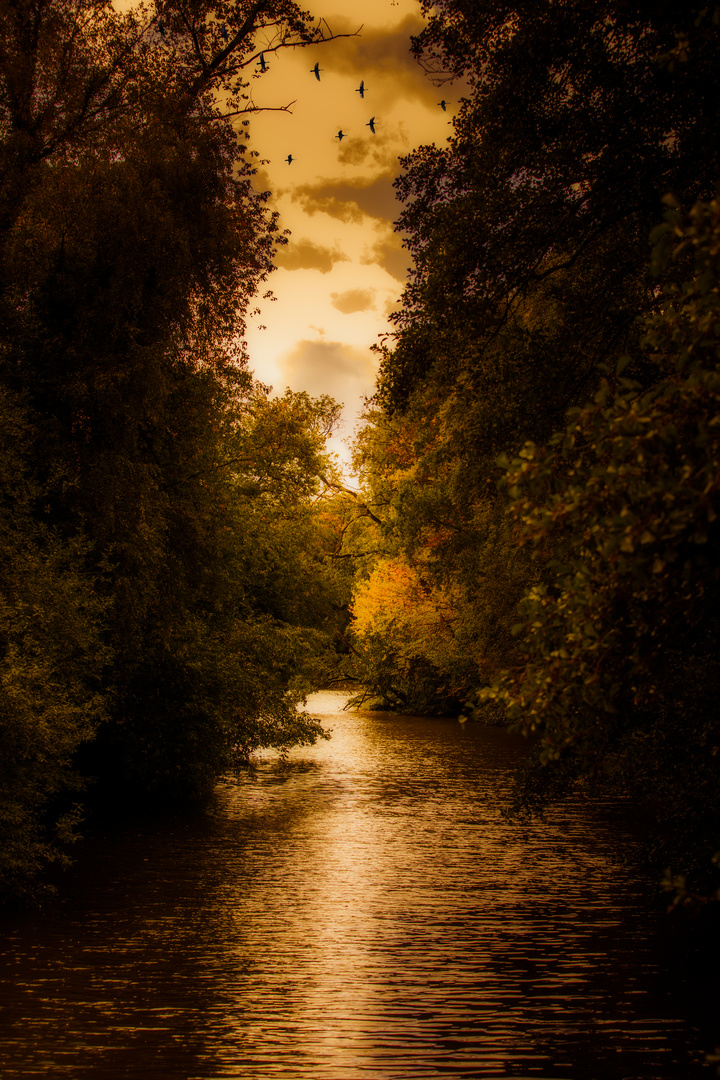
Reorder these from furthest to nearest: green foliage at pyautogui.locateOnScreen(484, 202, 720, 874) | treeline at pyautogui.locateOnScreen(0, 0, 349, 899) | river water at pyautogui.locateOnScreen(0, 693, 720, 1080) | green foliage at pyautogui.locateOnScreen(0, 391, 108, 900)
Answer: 1. treeline at pyautogui.locateOnScreen(0, 0, 349, 899)
2. green foliage at pyautogui.locateOnScreen(0, 391, 108, 900)
3. river water at pyautogui.locateOnScreen(0, 693, 720, 1080)
4. green foliage at pyautogui.locateOnScreen(484, 202, 720, 874)

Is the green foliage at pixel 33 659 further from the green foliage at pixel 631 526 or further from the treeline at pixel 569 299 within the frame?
the green foliage at pixel 631 526

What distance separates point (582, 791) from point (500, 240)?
46.5 ft

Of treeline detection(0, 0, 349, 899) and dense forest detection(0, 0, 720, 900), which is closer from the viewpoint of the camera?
dense forest detection(0, 0, 720, 900)

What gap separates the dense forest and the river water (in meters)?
1.38

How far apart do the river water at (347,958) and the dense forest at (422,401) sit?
4.53ft

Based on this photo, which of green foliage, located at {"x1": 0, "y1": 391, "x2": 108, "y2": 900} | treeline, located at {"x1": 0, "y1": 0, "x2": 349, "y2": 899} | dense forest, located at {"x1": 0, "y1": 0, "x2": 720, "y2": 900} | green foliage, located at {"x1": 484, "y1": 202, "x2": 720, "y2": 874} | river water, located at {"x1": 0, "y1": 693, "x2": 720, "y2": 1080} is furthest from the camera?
treeline, located at {"x1": 0, "y1": 0, "x2": 349, "y2": 899}

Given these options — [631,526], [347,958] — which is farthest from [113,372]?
[631,526]

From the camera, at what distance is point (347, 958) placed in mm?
10070

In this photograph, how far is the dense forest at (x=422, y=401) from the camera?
446 cm

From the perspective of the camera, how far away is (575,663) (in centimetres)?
441

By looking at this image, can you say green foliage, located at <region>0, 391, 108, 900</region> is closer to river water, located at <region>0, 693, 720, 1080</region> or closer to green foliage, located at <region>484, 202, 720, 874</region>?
river water, located at <region>0, 693, 720, 1080</region>

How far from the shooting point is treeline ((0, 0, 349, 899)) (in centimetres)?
1268

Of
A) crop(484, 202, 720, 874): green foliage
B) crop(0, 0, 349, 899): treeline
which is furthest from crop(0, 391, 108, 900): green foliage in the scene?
crop(484, 202, 720, 874): green foliage

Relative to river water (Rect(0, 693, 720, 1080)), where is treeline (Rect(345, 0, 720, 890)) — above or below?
above
